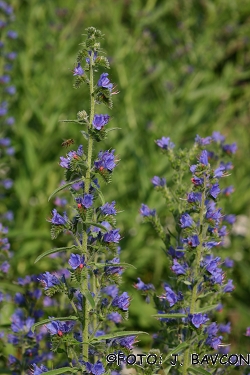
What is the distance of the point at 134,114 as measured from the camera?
226 inches

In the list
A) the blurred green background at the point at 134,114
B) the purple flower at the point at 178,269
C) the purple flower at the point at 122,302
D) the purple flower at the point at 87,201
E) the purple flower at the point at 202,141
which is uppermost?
the blurred green background at the point at 134,114

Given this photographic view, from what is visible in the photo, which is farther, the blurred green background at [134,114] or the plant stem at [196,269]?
the blurred green background at [134,114]

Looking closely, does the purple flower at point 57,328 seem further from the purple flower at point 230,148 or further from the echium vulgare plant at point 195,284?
the purple flower at point 230,148

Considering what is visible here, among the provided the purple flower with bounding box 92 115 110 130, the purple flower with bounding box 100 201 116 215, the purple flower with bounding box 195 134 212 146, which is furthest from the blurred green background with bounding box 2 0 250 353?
the purple flower with bounding box 92 115 110 130

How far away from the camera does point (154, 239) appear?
509 cm

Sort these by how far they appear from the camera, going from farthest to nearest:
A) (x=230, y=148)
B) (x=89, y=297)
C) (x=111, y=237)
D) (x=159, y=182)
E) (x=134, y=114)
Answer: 1. (x=134, y=114)
2. (x=230, y=148)
3. (x=159, y=182)
4. (x=111, y=237)
5. (x=89, y=297)

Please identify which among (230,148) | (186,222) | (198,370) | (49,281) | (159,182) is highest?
(230,148)

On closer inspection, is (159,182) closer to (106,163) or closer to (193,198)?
(193,198)

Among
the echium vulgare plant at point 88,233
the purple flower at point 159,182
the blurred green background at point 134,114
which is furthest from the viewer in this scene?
the blurred green background at point 134,114

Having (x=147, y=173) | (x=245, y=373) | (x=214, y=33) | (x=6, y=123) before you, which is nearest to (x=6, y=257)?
(x=245, y=373)

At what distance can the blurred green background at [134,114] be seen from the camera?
470 cm

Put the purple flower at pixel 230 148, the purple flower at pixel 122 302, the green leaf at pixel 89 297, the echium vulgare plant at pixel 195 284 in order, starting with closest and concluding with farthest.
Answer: the green leaf at pixel 89 297 < the purple flower at pixel 122 302 < the echium vulgare plant at pixel 195 284 < the purple flower at pixel 230 148

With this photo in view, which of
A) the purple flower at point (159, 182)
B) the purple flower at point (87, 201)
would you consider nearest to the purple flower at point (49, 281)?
the purple flower at point (87, 201)
